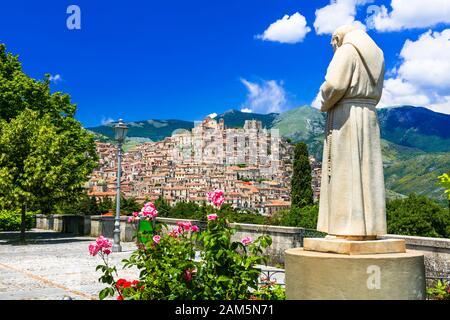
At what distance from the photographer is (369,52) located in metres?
5.27

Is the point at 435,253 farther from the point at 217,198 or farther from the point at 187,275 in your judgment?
the point at 187,275

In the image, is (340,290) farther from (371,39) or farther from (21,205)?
(21,205)

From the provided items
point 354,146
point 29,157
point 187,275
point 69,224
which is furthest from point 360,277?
point 69,224

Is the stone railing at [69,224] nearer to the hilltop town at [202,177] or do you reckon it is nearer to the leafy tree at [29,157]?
the leafy tree at [29,157]

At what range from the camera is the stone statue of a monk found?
509 cm

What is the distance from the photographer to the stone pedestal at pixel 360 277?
4.59m

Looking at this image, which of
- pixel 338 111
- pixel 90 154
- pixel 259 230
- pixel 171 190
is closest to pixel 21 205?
pixel 90 154

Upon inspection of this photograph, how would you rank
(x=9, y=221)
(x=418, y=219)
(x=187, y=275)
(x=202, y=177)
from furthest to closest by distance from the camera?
(x=202, y=177)
(x=9, y=221)
(x=418, y=219)
(x=187, y=275)

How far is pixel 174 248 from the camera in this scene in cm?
585

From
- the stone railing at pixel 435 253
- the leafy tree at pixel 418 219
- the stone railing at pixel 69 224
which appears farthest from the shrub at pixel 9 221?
the stone railing at pixel 435 253

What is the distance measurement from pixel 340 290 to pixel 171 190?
141 m

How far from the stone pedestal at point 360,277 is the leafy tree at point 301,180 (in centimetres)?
4340

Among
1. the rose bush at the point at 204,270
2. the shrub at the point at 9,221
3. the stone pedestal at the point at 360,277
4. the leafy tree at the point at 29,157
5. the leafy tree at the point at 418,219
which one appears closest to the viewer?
the stone pedestal at the point at 360,277

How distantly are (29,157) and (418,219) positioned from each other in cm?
1975
